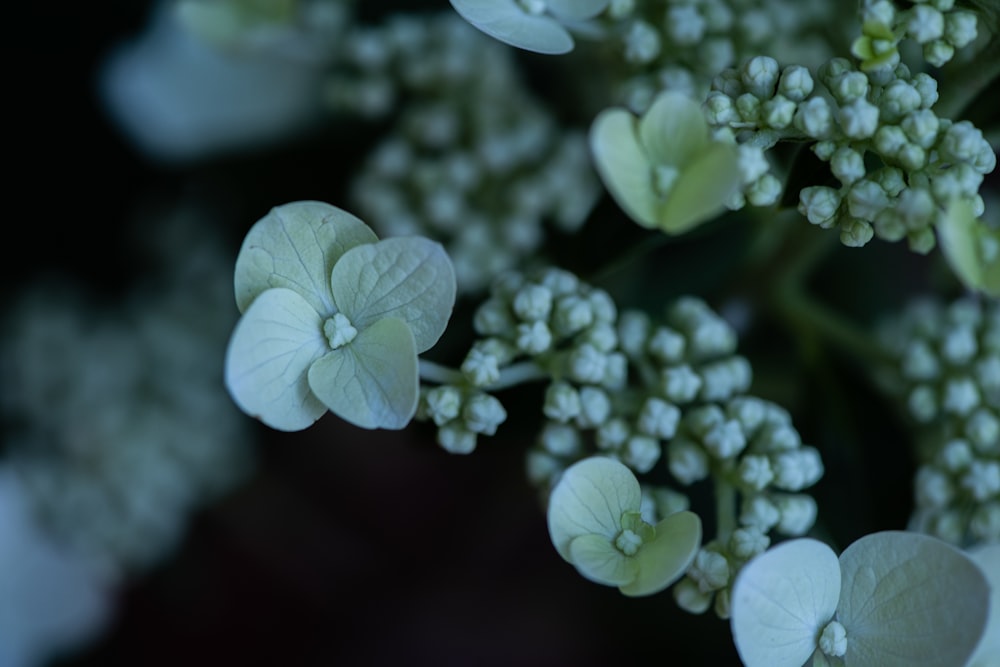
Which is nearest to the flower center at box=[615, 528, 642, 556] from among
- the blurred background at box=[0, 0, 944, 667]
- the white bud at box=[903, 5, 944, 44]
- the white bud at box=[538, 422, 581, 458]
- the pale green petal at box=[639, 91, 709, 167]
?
the white bud at box=[538, 422, 581, 458]

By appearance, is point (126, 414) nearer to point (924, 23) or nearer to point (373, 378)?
point (373, 378)

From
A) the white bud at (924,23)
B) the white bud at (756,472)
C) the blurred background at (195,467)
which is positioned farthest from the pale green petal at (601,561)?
the blurred background at (195,467)

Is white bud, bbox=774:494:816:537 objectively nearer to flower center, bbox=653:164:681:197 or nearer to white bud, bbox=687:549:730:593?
white bud, bbox=687:549:730:593

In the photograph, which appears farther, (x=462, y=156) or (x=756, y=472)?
(x=462, y=156)

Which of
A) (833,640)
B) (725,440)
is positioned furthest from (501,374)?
(833,640)

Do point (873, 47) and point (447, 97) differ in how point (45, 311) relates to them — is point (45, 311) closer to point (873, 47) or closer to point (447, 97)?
point (447, 97)

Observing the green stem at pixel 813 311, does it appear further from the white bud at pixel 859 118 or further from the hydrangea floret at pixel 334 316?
the hydrangea floret at pixel 334 316
